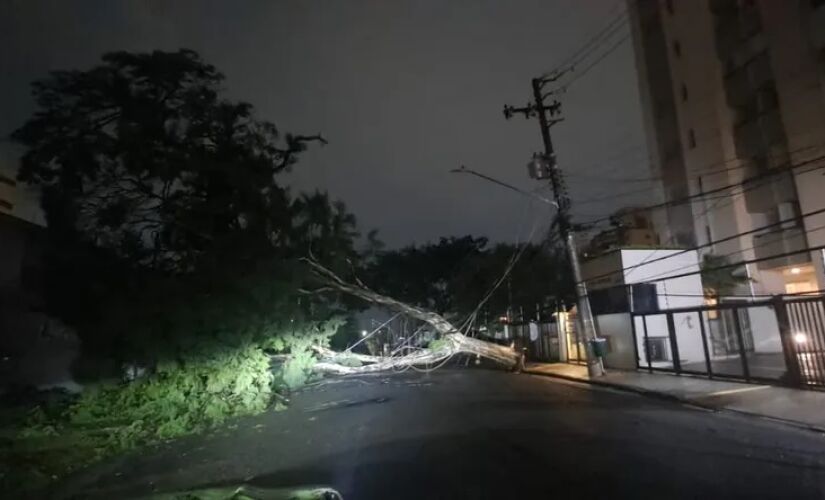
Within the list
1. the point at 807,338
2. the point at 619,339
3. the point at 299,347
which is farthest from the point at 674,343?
the point at 299,347

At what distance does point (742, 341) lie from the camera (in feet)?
46.4

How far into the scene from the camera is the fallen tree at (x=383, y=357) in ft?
68.8

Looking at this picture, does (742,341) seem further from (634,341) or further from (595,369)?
(634,341)

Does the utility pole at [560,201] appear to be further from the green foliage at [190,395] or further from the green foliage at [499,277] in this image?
the green foliage at [190,395]

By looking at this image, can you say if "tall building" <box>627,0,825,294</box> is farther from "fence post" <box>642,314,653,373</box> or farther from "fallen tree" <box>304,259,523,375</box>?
"fallen tree" <box>304,259,523,375</box>

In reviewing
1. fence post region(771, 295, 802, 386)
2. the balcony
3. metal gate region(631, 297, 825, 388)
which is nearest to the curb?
metal gate region(631, 297, 825, 388)

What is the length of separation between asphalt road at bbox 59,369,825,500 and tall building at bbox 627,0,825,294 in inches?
556

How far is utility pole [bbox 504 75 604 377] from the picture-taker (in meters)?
19.3

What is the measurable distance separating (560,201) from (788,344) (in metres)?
8.31

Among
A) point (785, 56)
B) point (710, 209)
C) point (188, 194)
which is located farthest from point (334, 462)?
point (710, 209)

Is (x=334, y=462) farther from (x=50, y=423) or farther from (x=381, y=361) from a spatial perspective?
(x=381, y=361)

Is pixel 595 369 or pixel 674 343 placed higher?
pixel 674 343

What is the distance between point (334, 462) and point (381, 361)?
47.1ft

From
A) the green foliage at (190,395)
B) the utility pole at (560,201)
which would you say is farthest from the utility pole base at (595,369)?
the green foliage at (190,395)
